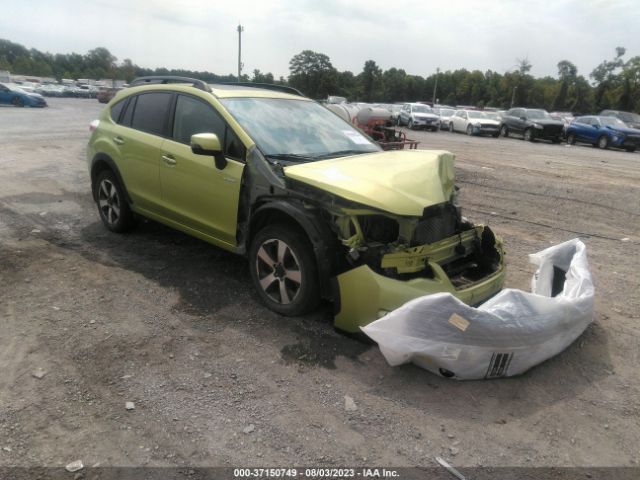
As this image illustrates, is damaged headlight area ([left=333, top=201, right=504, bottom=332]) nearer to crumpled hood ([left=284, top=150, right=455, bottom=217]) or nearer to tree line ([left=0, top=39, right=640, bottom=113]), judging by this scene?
crumpled hood ([left=284, top=150, right=455, bottom=217])

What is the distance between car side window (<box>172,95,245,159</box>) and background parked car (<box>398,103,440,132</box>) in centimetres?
2575

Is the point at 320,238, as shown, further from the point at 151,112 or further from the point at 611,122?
the point at 611,122

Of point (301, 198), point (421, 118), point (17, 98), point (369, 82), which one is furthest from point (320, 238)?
point (369, 82)

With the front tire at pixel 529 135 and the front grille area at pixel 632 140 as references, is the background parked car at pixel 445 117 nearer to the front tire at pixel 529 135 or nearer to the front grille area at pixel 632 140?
the front tire at pixel 529 135

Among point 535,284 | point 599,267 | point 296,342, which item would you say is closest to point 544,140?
point 599,267

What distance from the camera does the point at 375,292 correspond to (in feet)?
11.1

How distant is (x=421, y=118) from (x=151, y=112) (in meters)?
25.7

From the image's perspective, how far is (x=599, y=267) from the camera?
550 centimetres

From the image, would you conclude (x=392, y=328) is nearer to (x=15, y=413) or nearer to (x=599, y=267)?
(x=15, y=413)

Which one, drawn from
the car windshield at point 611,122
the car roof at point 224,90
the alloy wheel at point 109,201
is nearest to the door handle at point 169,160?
the car roof at point 224,90

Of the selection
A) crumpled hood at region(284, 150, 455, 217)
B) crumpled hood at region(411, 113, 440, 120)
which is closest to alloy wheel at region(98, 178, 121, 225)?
crumpled hood at region(284, 150, 455, 217)

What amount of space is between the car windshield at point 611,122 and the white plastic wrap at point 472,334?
22.2 m

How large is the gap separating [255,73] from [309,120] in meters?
72.5

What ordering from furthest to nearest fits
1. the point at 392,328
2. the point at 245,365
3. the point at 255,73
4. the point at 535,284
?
the point at 255,73, the point at 535,284, the point at 245,365, the point at 392,328
